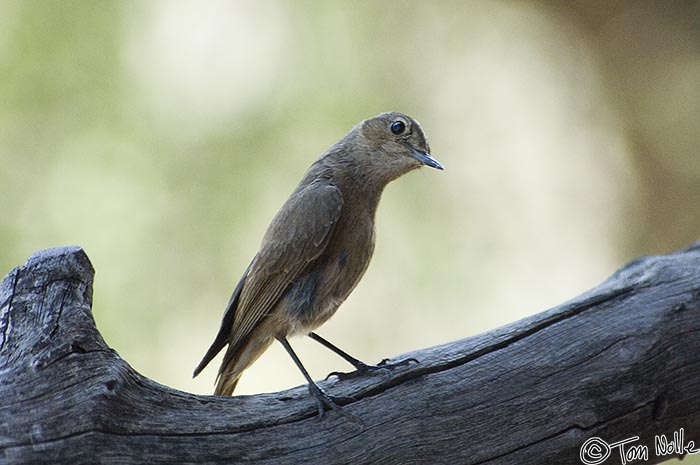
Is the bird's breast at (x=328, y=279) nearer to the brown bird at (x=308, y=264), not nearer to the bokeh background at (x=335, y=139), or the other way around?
the brown bird at (x=308, y=264)

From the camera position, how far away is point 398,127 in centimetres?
383

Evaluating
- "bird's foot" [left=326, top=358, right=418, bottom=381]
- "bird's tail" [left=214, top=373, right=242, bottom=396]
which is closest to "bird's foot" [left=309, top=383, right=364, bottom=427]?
"bird's foot" [left=326, top=358, right=418, bottom=381]

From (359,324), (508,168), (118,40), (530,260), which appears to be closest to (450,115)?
(508,168)

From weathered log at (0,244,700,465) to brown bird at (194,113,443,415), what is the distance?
39cm

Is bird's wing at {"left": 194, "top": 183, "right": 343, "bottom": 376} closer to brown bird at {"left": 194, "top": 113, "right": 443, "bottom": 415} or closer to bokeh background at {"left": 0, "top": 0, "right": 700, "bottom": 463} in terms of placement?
brown bird at {"left": 194, "top": 113, "right": 443, "bottom": 415}

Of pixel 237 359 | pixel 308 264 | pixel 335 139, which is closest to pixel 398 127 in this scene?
pixel 308 264

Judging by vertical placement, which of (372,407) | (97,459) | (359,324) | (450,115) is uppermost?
(450,115)

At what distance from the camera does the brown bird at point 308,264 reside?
11.7ft

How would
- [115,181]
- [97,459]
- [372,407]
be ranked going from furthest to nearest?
1. [115,181]
2. [372,407]
3. [97,459]

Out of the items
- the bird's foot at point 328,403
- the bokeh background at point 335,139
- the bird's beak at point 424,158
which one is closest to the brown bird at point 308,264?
the bird's beak at point 424,158

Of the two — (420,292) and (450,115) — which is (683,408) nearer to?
(420,292)

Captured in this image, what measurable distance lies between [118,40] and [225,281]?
1825 millimetres

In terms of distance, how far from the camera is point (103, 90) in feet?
19.9

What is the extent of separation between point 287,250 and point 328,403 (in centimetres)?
73
